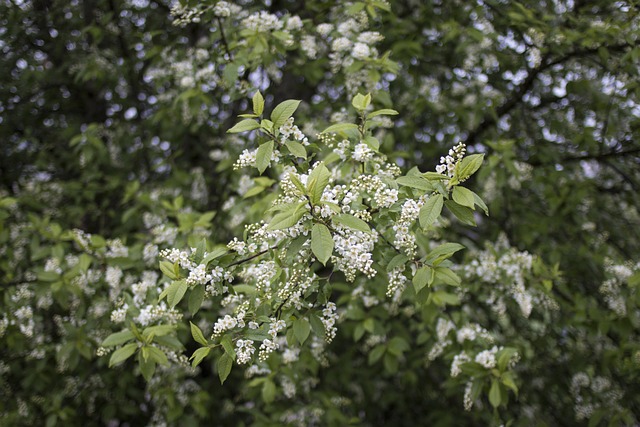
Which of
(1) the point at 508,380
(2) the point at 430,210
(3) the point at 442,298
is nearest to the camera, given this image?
(2) the point at 430,210

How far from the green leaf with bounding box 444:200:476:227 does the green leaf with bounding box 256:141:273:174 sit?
714 mm

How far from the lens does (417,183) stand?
1869 mm

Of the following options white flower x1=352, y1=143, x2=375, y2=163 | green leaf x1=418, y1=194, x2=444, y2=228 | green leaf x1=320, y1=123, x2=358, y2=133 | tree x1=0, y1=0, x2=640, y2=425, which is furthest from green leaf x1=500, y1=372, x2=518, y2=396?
green leaf x1=320, y1=123, x2=358, y2=133

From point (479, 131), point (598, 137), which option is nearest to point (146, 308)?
point (479, 131)

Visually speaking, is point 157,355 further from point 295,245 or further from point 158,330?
point 295,245

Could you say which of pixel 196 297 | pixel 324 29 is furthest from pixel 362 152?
pixel 324 29

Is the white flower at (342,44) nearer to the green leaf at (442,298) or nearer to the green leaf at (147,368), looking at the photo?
the green leaf at (442,298)

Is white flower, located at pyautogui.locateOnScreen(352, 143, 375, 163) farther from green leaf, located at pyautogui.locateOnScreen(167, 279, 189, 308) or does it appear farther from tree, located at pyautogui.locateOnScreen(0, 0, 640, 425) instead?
green leaf, located at pyautogui.locateOnScreen(167, 279, 189, 308)

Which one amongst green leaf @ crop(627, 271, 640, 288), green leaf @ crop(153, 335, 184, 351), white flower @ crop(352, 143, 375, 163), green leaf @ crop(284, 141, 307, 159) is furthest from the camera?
green leaf @ crop(627, 271, 640, 288)

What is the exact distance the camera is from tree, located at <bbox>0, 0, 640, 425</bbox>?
81.5 inches

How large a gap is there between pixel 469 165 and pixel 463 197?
0.13m

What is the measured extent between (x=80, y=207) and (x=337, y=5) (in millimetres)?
2562

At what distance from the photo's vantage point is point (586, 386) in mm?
3822

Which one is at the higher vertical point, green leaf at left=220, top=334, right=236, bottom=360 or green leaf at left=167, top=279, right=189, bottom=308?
green leaf at left=167, top=279, right=189, bottom=308
